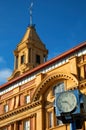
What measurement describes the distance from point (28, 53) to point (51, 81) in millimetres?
25810

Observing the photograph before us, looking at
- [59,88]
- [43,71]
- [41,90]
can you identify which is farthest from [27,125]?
[43,71]

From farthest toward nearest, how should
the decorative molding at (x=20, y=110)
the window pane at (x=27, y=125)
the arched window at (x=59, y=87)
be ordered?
the window pane at (x=27, y=125) < the decorative molding at (x=20, y=110) < the arched window at (x=59, y=87)

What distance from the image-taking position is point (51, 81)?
3872 cm

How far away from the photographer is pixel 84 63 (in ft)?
117

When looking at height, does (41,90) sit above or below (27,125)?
above

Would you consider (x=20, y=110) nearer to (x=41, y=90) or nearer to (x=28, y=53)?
(x=41, y=90)

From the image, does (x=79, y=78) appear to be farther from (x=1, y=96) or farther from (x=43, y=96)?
(x=1, y=96)

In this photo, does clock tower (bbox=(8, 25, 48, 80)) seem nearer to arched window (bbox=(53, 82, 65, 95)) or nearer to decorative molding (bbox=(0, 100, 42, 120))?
decorative molding (bbox=(0, 100, 42, 120))

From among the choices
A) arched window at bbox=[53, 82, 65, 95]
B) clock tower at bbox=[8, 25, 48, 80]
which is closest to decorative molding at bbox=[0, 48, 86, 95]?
arched window at bbox=[53, 82, 65, 95]

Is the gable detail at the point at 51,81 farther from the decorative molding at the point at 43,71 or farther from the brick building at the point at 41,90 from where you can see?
the decorative molding at the point at 43,71

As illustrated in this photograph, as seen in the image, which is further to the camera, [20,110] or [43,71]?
[20,110]

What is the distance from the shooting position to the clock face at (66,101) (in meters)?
27.4

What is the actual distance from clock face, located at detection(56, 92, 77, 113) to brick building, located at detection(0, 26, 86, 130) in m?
5.81

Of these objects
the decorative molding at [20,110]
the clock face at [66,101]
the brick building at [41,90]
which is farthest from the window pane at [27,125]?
the clock face at [66,101]
